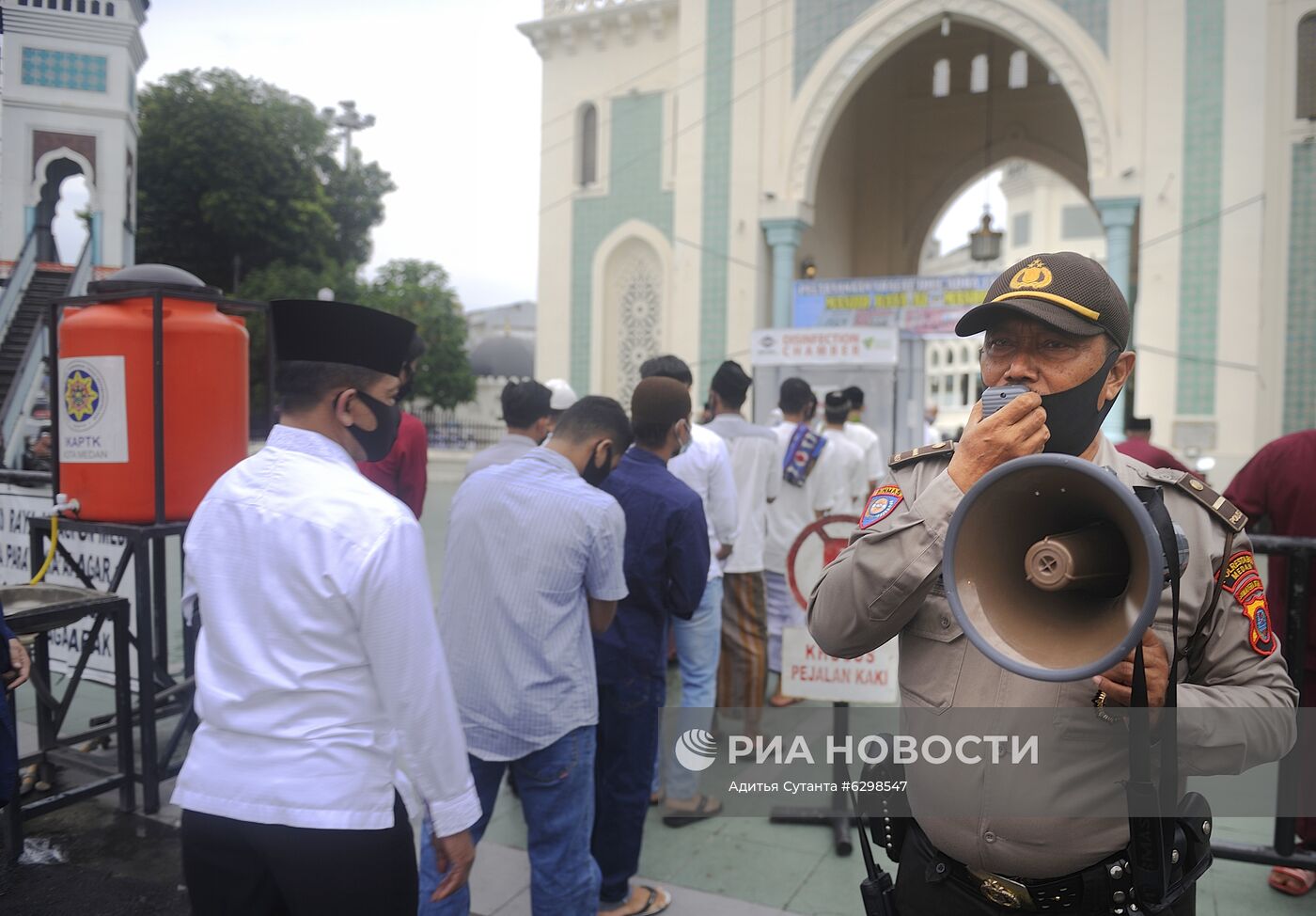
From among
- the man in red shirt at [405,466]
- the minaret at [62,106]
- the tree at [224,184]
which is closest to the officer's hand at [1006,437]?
the man in red shirt at [405,466]

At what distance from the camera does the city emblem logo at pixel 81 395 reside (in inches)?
174

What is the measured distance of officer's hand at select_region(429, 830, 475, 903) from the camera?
2.08 m

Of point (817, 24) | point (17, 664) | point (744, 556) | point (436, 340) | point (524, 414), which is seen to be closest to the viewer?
point (17, 664)

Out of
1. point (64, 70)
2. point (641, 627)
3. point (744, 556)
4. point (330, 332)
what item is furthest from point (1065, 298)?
point (64, 70)

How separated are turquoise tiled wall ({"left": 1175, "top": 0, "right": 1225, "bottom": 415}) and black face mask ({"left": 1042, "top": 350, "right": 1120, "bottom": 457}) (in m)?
14.4

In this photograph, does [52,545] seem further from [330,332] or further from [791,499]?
[791,499]

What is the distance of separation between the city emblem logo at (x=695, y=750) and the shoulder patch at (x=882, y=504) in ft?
9.60

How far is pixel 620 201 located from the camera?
18.2 m

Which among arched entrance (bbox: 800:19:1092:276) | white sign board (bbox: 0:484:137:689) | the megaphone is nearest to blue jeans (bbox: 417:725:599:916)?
the megaphone

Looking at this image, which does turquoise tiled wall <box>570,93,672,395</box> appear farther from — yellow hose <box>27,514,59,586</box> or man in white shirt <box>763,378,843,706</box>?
yellow hose <box>27,514,59,586</box>

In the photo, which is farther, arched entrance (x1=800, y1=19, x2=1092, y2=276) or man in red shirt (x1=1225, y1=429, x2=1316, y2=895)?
arched entrance (x1=800, y1=19, x2=1092, y2=276)

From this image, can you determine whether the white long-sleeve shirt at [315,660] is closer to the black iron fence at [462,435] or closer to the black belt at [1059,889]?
the black belt at [1059,889]

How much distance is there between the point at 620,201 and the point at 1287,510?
50.9 feet

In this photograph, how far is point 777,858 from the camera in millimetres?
4062
